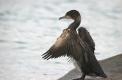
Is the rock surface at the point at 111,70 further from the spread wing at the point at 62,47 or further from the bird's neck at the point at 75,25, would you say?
the bird's neck at the point at 75,25

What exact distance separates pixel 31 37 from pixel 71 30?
5.68 metres

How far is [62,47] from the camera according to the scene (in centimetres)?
899

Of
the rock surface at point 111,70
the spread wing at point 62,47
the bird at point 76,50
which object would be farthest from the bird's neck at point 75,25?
the rock surface at point 111,70

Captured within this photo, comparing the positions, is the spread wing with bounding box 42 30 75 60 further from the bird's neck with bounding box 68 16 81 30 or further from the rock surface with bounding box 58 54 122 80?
the rock surface with bounding box 58 54 122 80

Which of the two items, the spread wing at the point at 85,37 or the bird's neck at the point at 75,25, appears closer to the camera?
the bird's neck at the point at 75,25

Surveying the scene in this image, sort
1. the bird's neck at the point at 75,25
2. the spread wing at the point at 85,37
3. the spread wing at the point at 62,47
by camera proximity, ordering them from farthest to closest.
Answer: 1. the spread wing at the point at 85,37
2. the bird's neck at the point at 75,25
3. the spread wing at the point at 62,47

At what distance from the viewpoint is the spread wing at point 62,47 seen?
8.98 meters

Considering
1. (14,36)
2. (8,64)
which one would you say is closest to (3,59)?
(8,64)

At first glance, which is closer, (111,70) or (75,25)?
(75,25)

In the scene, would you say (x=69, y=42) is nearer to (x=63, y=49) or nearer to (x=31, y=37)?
(x=63, y=49)

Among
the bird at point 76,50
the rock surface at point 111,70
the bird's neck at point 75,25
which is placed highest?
the bird's neck at point 75,25

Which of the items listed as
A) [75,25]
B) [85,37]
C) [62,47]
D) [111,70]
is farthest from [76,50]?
[111,70]

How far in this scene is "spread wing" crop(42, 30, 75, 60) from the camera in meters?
8.98

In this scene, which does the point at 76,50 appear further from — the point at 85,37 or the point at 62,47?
the point at 85,37
